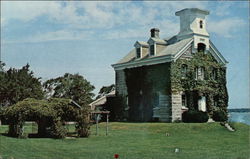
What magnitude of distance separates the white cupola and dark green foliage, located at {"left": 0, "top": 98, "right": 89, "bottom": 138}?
1495 centimetres

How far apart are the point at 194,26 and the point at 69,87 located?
25.2 m

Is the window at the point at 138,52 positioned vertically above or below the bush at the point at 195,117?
above

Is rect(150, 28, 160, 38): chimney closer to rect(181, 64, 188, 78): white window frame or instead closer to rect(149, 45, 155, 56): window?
rect(149, 45, 155, 56): window

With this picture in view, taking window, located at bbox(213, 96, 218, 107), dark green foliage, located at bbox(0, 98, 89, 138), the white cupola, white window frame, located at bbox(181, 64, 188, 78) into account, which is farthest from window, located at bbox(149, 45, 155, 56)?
dark green foliage, located at bbox(0, 98, 89, 138)

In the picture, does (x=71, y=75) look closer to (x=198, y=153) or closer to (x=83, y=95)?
(x=83, y=95)

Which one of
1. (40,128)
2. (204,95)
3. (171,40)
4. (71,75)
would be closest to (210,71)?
(204,95)

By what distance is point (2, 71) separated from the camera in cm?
5038

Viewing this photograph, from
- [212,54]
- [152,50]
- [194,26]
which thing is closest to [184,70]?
[152,50]

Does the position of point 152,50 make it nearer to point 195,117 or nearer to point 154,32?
point 154,32

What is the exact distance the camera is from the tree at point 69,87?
54.5 meters

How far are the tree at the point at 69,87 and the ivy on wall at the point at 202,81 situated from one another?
72.9 feet

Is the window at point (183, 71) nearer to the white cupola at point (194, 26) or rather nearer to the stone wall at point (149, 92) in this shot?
the stone wall at point (149, 92)

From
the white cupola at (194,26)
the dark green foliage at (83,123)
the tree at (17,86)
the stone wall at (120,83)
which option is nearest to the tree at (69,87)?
the tree at (17,86)

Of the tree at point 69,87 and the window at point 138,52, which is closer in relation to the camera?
the window at point 138,52
